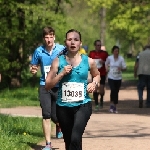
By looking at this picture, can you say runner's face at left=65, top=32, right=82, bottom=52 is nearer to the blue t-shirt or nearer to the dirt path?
the blue t-shirt

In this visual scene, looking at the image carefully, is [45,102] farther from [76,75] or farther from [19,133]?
[76,75]

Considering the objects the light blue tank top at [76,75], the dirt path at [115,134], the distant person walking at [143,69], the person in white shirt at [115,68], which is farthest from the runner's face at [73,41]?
the distant person walking at [143,69]

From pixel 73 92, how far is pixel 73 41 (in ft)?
1.92

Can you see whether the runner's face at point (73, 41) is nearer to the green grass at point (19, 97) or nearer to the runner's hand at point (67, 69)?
the runner's hand at point (67, 69)

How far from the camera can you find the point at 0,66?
2522 centimetres

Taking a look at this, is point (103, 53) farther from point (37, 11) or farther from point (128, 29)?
point (128, 29)

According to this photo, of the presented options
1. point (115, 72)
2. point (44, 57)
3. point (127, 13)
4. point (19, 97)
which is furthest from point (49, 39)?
point (127, 13)

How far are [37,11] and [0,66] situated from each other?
8.23 feet

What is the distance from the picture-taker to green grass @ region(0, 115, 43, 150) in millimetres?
9430

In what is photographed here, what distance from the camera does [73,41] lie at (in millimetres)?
7613

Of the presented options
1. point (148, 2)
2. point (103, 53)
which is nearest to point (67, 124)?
point (103, 53)

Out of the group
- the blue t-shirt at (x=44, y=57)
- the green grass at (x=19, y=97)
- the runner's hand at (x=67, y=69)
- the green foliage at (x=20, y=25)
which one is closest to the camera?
the runner's hand at (x=67, y=69)

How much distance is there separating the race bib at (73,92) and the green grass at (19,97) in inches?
468

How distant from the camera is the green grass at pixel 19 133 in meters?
9.43
